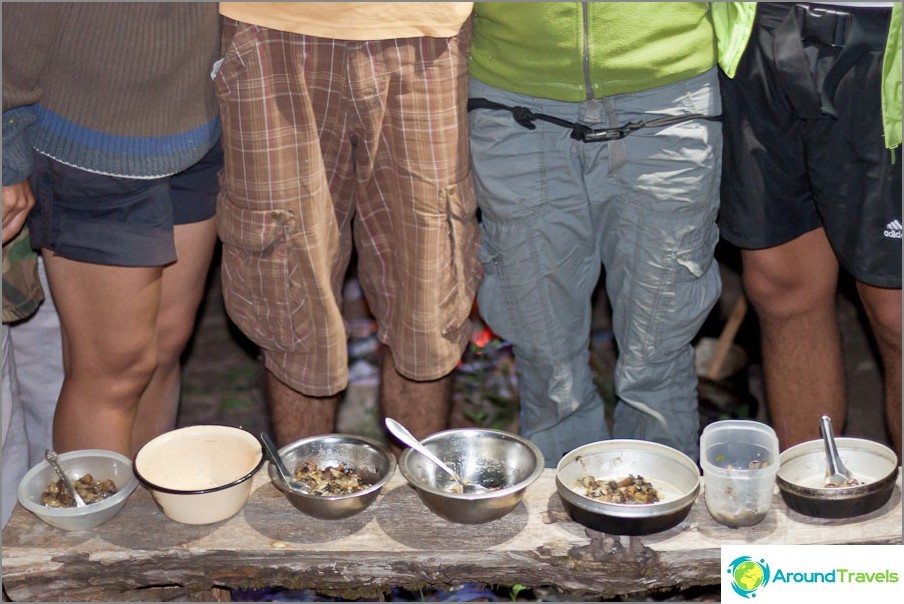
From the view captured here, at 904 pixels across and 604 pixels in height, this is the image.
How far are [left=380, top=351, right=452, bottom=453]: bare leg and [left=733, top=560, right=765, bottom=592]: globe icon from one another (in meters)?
1.06

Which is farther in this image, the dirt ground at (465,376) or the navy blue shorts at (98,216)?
the dirt ground at (465,376)

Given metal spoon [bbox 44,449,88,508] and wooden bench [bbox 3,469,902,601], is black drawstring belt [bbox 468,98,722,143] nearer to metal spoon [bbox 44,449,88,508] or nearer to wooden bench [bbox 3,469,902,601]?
wooden bench [bbox 3,469,902,601]

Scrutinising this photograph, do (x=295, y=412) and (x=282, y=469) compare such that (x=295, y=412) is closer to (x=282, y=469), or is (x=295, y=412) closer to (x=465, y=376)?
(x=282, y=469)

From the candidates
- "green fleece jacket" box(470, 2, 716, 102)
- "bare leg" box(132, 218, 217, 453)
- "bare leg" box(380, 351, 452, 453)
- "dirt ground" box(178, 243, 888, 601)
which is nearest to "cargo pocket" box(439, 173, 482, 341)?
"bare leg" box(380, 351, 452, 453)

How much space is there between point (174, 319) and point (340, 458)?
2.26 feet

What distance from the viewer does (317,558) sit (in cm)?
282

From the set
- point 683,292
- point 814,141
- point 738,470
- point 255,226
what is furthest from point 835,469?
point 255,226

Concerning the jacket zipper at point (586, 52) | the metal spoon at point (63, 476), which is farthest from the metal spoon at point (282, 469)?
Answer: the jacket zipper at point (586, 52)

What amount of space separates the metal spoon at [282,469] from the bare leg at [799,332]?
4.88 ft

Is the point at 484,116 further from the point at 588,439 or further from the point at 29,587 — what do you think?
the point at 29,587

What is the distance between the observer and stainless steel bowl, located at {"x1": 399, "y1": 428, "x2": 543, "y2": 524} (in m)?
2.82

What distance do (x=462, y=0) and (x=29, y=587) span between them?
1857mm

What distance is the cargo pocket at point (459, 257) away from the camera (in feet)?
10.2

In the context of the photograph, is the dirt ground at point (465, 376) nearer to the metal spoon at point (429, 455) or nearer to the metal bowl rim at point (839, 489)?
the metal spoon at point (429, 455)
